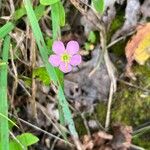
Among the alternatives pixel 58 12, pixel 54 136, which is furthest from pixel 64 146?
pixel 58 12

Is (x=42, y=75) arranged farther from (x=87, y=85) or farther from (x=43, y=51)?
(x=87, y=85)

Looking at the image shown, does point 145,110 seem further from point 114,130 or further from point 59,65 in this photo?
point 59,65

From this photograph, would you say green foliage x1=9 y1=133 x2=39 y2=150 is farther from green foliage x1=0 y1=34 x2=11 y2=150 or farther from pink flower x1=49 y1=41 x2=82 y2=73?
pink flower x1=49 y1=41 x2=82 y2=73

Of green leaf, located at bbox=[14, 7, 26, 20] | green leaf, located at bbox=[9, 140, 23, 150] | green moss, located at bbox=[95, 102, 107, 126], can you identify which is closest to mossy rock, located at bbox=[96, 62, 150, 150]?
green moss, located at bbox=[95, 102, 107, 126]

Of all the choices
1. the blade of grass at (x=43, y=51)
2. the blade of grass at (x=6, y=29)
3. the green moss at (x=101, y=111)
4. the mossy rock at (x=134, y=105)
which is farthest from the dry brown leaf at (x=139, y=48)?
the blade of grass at (x=6, y=29)

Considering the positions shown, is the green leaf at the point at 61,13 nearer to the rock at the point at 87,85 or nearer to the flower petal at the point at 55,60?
the flower petal at the point at 55,60

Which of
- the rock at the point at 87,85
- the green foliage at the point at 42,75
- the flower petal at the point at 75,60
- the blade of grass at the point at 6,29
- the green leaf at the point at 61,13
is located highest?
the green leaf at the point at 61,13

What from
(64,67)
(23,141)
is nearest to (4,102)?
(23,141)
